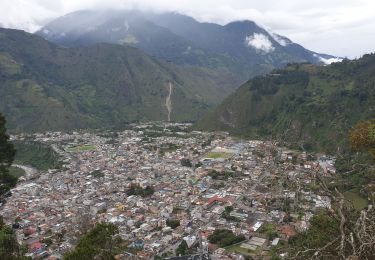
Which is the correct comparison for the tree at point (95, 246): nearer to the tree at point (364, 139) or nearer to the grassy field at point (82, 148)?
the tree at point (364, 139)

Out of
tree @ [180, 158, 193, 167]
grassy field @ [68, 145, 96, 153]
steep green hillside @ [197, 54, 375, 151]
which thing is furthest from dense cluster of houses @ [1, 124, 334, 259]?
steep green hillside @ [197, 54, 375, 151]

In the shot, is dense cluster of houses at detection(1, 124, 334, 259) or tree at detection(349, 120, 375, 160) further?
dense cluster of houses at detection(1, 124, 334, 259)

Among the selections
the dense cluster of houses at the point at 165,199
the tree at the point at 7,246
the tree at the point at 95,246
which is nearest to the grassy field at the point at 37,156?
the dense cluster of houses at the point at 165,199

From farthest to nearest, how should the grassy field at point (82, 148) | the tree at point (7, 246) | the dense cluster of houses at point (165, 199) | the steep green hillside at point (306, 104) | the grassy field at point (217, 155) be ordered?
the grassy field at point (82, 148), the steep green hillside at point (306, 104), the grassy field at point (217, 155), the dense cluster of houses at point (165, 199), the tree at point (7, 246)

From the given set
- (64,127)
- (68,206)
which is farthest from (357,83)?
(64,127)

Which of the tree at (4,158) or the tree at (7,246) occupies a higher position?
the tree at (4,158)

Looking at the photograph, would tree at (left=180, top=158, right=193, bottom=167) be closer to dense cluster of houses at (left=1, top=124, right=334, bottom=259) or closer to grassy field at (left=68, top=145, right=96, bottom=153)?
dense cluster of houses at (left=1, top=124, right=334, bottom=259)

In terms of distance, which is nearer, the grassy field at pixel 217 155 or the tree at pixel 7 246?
the tree at pixel 7 246
